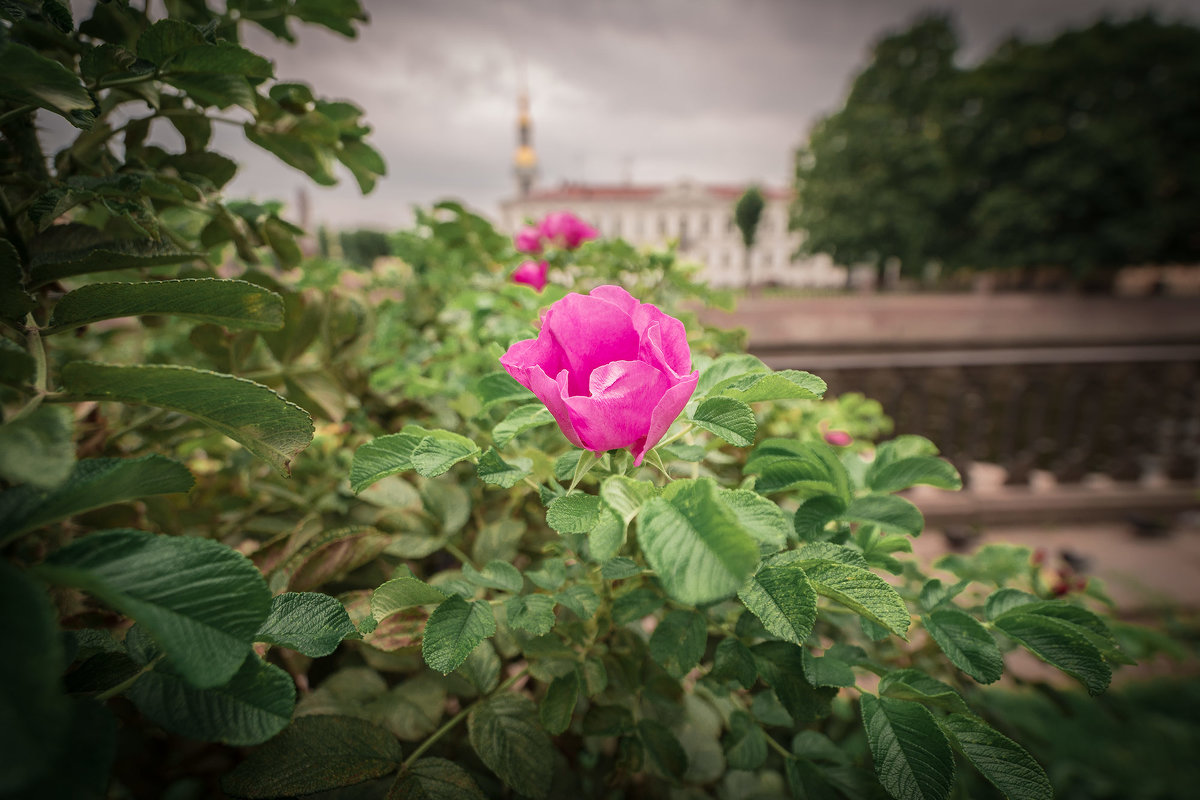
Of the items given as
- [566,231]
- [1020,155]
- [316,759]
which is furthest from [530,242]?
[1020,155]

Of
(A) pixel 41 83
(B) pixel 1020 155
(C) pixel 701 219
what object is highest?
(C) pixel 701 219

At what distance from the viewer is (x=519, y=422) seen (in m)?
0.40

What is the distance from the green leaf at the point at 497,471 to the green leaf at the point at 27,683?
0.22 m

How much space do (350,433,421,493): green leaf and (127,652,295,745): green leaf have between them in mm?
123

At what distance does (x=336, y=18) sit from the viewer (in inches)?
24.5

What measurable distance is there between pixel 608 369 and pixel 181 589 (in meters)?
0.27

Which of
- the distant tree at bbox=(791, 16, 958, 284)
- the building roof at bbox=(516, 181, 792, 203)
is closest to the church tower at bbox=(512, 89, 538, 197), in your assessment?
the building roof at bbox=(516, 181, 792, 203)

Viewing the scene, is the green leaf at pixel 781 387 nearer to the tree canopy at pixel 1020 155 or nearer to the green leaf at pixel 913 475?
the green leaf at pixel 913 475

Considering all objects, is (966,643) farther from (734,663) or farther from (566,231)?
(566,231)

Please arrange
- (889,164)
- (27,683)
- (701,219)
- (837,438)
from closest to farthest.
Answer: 1. (27,683)
2. (837,438)
3. (889,164)
4. (701,219)

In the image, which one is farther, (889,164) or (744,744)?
(889,164)

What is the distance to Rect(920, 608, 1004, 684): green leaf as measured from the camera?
0.40m

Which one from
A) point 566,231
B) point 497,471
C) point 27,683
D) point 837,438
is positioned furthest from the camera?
point 566,231

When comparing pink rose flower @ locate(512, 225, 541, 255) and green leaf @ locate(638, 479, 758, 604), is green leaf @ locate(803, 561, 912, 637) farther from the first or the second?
pink rose flower @ locate(512, 225, 541, 255)
